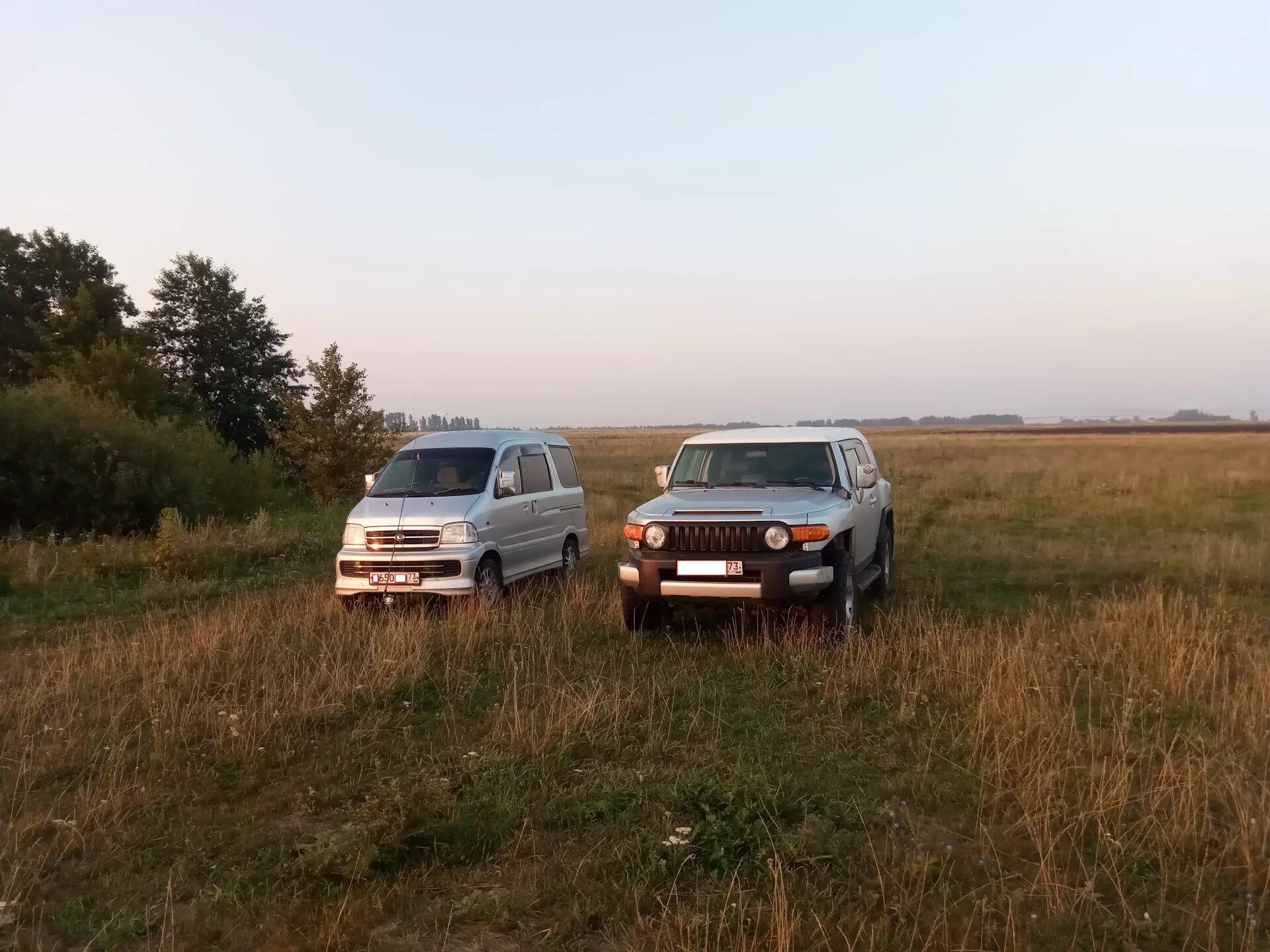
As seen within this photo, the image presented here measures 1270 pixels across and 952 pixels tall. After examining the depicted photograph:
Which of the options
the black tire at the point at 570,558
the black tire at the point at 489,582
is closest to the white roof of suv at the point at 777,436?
the black tire at the point at 570,558

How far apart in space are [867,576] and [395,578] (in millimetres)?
4908

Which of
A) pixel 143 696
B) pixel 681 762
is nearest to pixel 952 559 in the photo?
pixel 681 762

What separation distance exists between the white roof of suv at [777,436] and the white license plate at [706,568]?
2.09m

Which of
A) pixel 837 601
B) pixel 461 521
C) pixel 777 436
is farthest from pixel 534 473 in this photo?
pixel 837 601

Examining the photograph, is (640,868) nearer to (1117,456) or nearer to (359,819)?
(359,819)

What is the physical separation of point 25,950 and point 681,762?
3128 millimetres

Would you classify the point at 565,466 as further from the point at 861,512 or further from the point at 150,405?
the point at 150,405

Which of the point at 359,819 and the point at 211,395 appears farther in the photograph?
the point at 211,395

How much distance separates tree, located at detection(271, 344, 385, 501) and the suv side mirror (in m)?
13.7

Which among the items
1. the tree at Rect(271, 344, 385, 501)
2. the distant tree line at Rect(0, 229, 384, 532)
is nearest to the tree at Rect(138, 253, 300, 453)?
the distant tree line at Rect(0, 229, 384, 532)

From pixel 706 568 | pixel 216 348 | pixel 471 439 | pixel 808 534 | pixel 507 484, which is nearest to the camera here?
pixel 808 534

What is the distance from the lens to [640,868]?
3.66m

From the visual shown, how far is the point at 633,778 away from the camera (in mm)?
4629

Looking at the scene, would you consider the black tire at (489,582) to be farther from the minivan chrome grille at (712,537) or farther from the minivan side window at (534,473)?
the minivan chrome grille at (712,537)
